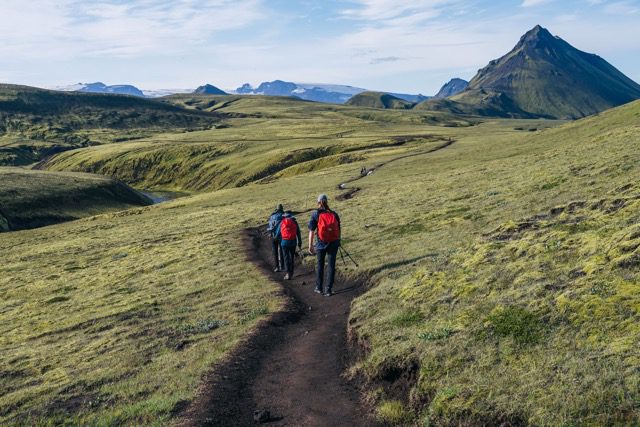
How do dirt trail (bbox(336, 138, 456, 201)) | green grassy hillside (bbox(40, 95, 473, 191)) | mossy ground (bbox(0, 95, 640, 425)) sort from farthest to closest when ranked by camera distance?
green grassy hillside (bbox(40, 95, 473, 191)) < dirt trail (bbox(336, 138, 456, 201)) < mossy ground (bbox(0, 95, 640, 425))

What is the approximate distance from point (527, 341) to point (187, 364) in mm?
10539

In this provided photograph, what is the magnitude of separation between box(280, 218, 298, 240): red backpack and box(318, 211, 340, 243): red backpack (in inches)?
177

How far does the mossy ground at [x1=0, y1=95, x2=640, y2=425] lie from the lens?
428 inches

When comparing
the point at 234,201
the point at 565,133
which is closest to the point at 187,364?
the point at 234,201

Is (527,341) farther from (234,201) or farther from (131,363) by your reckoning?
(234,201)

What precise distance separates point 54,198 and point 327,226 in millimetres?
90017

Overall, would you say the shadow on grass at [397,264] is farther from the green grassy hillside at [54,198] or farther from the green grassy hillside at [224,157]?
Answer: the green grassy hillside at [224,157]

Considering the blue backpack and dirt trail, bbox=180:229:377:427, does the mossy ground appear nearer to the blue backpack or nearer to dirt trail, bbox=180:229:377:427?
dirt trail, bbox=180:229:377:427

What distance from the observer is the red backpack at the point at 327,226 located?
2105 cm

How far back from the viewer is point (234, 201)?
238 ft

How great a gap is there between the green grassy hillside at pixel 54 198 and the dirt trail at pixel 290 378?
7745 cm

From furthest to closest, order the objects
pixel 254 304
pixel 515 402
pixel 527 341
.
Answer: pixel 254 304
pixel 527 341
pixel 515 402

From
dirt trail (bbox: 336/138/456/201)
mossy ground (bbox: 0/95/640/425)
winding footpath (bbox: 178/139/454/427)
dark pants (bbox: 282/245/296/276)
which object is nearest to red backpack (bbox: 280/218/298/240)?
dark pants (bbox: 282/245/296/276)

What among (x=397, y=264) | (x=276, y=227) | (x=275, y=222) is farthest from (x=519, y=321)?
(x=275, y=222)
